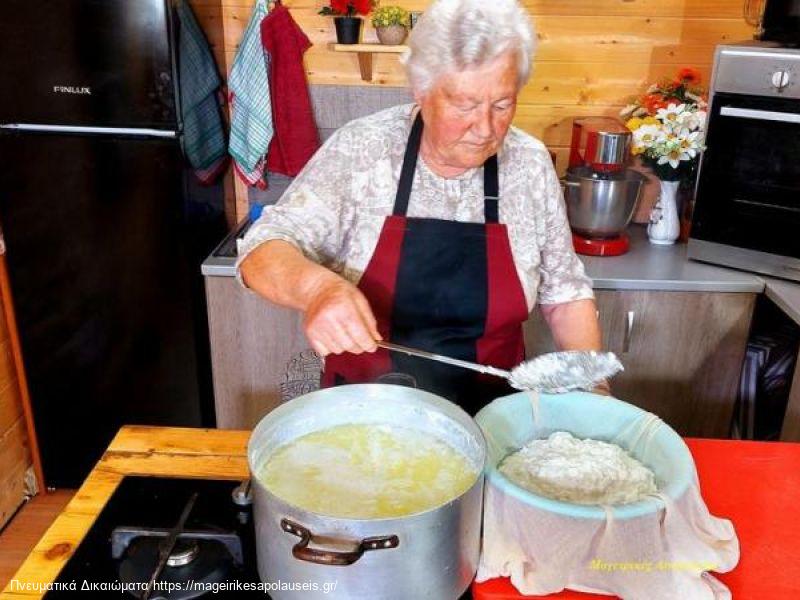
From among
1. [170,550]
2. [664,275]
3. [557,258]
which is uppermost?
[557,258]

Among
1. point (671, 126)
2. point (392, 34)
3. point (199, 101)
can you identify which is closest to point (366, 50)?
point (392, 34)

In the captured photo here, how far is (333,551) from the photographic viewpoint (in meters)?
0.66

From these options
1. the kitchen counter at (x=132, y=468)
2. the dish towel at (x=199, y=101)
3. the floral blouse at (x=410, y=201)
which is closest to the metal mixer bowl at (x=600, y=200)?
the floral blouse at (x=410, y=201)

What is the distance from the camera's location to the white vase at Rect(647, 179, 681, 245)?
2.25m

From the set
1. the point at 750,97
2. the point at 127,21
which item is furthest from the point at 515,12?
the point at 127,21

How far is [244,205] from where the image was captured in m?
2.53

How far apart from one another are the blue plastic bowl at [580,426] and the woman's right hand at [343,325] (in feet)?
0.60

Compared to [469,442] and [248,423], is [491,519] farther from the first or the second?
[248,423]

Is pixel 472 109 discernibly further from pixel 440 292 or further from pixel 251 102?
pixel 251 102

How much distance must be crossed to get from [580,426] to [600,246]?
121 centimetres

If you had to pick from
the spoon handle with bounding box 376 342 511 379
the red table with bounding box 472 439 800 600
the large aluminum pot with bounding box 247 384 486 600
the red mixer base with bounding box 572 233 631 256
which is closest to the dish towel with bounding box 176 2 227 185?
the red mixer base with bounding box 572 233 631 256

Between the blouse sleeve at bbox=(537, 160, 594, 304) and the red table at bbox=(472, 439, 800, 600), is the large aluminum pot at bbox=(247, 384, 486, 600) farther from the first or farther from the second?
the blouse sleeve at bbox=(537, 160, 594, 304)

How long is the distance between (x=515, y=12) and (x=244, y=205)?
1493 millimetres

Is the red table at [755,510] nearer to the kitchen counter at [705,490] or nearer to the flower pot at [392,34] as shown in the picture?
the kitchen counter at [705,490]
